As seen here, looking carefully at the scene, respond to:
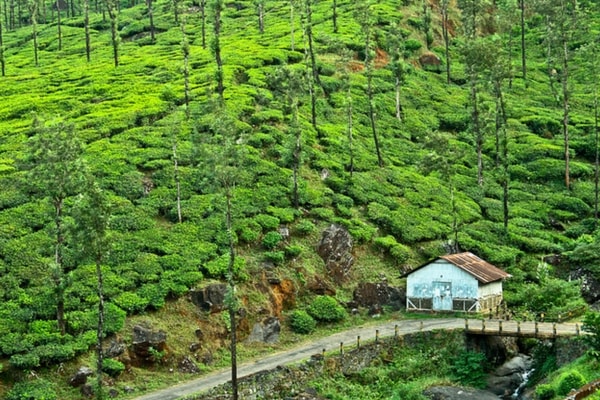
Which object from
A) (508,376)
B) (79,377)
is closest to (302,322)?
(508,376)

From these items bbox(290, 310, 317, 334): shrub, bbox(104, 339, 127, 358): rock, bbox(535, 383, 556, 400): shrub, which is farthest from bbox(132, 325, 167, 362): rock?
bbox(535, 383, 556, 400): shrub

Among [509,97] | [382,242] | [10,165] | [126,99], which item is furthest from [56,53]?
[382,242]

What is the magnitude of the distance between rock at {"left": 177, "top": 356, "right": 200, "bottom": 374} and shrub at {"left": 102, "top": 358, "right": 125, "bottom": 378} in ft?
13.7

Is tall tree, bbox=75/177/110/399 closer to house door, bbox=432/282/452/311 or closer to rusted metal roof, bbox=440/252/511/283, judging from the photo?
rusted metal roof, bbox=440/252/511/283

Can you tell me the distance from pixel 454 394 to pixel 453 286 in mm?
13849

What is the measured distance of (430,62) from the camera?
118125mm

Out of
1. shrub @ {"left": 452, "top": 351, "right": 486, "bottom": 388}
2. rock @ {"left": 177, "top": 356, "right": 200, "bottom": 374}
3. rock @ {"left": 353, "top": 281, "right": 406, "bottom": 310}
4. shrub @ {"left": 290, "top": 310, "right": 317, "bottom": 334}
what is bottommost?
shrub @ {"left": 452, "top": 351, "right": 486, "bottom": 388}

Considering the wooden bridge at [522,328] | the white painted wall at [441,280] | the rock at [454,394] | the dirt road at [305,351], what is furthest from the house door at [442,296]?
the rock at [454,394]

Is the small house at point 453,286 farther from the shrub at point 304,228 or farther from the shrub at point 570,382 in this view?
the shrub at point 570,382

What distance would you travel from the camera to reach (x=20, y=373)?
46.8m

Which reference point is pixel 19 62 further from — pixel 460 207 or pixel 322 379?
pixel 322 379

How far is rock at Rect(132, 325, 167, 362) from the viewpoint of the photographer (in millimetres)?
51188

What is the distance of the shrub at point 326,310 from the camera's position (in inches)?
2435

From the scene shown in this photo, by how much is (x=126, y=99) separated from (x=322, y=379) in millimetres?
46449
